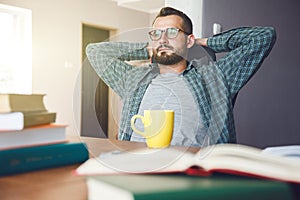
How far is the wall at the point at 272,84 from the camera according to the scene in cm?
240

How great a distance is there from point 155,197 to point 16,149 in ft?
0.89

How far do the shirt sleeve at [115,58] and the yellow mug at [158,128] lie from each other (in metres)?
0.69

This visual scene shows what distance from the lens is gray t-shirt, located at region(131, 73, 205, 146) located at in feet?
4.49

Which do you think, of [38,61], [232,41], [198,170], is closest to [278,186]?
[198,170]

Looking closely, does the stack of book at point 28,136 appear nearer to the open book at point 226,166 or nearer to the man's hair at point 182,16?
the open book at point 226,166

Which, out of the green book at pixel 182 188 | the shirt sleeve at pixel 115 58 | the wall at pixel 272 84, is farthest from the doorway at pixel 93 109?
the wall at pixel 272 84

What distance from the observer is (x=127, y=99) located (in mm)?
1627

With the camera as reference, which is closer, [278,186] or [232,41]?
[278,186]

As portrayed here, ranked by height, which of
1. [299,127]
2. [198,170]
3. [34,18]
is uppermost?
[34,18]

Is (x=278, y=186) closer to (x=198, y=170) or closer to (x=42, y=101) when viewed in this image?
Answer: (x=198, y=170)

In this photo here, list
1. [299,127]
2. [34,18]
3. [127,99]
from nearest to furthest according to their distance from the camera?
[127,99] → [299,127] → [34,18]

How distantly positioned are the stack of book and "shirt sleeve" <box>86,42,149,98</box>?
1043mm

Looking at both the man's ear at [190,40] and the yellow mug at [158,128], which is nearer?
the yellow mug at [158,128]

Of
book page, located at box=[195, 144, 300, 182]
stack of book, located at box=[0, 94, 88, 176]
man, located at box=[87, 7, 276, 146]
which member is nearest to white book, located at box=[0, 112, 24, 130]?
stack of book, located at box=[0, 94, 88, 176]
